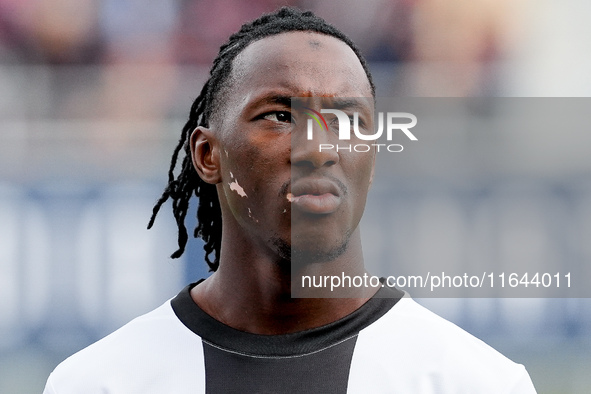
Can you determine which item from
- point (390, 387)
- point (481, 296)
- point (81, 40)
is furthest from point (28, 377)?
point (390, 387)

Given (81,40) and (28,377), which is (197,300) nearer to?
(28,377)

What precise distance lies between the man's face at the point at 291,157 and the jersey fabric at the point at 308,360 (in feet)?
0.84

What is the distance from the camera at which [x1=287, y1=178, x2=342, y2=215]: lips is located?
6.26ft

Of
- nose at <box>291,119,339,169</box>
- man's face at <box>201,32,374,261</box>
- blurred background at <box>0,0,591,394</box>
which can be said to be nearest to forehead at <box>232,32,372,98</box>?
man's face at <box>201,32,374,261</box>

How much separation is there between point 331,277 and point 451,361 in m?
0.38

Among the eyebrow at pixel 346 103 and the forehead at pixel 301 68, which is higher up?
the forehead at pixel 301 68

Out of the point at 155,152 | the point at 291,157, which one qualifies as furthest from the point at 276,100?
the point at 155,152

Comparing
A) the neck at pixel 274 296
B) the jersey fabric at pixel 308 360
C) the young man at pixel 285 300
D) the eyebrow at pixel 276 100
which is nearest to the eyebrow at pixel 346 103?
the young man at pixel 285 300

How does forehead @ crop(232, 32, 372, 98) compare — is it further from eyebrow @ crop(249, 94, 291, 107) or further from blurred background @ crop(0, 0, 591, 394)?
blurred background @ crop(0, 0, 591, 394)

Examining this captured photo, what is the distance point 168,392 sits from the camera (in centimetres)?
200

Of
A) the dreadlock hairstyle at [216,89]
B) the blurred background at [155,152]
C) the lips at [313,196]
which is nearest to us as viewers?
the lips at [313,196]

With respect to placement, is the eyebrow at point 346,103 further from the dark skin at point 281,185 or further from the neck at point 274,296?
the neck at point 274,296

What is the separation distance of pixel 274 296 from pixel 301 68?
24.3 inches

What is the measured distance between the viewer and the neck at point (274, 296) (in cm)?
204
